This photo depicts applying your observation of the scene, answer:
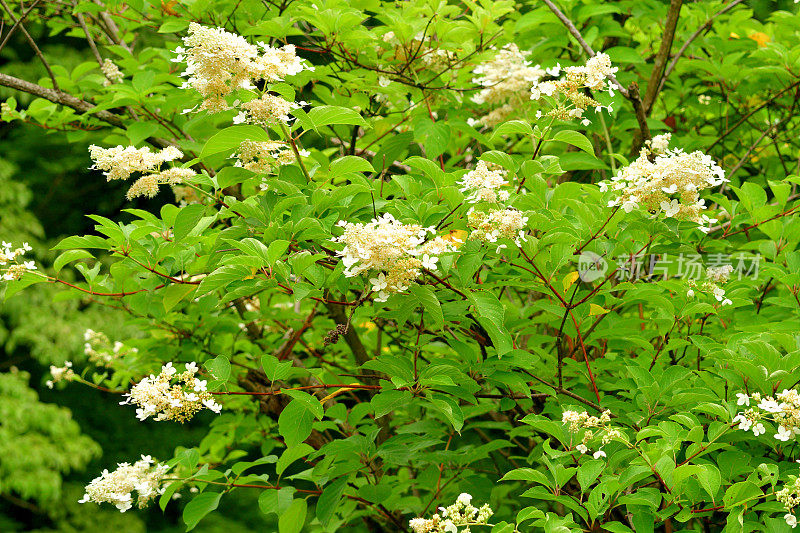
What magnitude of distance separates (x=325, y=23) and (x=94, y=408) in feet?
22.5

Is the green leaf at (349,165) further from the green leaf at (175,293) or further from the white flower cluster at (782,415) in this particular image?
the white flower cluster at (782,415)

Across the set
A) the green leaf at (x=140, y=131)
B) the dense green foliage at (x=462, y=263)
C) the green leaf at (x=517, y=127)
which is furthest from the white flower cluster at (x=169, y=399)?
the green leaf at (x=140, y=131)

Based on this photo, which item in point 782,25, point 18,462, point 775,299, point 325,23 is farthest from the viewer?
point 18,462

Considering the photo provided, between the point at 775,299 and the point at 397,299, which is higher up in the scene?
the point at 397,299

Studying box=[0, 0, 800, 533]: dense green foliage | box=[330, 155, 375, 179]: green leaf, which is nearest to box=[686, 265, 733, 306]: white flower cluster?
box=[0, 0, 800, 533]: dense green foliage

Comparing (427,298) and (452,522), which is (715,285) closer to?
(427,298)

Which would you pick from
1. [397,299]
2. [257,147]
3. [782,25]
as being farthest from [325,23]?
[782,25]

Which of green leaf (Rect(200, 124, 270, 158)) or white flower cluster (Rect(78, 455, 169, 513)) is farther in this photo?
white flower cluster (Rect(78, 455, 169, 513))

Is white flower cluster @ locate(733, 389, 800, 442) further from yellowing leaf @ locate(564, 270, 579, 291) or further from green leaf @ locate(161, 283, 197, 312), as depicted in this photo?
green leaf @ locate(161, 283, 197, 312)

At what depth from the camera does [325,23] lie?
2.27 m

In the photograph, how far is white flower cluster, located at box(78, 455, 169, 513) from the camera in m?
1.75

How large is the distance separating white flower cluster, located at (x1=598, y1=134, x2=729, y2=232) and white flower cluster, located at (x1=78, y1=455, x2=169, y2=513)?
4.29 feet

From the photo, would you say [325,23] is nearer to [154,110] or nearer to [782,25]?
[154,110]

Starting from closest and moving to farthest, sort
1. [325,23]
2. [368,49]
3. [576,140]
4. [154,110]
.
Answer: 1. [576,140]
2. [325,23]
3. [368,49]
4. [154,110]
